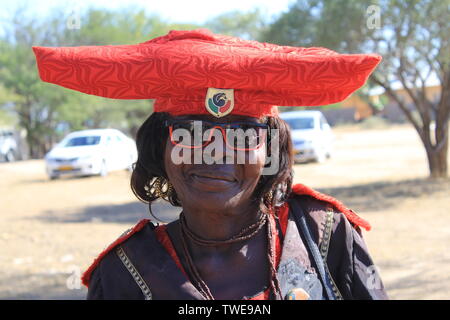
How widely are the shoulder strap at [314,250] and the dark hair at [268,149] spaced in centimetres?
9

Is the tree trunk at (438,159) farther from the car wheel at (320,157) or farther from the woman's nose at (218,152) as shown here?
the woman's nose at (218,152)

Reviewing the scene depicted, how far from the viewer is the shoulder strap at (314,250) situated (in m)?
1.71

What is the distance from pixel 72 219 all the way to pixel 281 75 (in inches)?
360

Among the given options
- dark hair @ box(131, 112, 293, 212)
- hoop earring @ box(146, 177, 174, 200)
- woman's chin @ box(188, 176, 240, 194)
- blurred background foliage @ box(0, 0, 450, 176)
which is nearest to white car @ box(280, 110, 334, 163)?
blurred background foliage @ box(0, 0, 450, 176)

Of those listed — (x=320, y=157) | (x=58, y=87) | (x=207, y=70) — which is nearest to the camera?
(x=207, y=70)

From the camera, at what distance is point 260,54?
5.44ft

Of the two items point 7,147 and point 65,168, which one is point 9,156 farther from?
point 65,168

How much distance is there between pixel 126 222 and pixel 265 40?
18.4 feet

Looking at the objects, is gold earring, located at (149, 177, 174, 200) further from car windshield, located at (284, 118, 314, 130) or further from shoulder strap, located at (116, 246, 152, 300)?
car windshield, located at (284, 118, 314, 130)

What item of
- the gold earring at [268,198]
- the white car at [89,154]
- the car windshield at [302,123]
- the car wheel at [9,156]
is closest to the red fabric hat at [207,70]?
the gold earring at [268,198]

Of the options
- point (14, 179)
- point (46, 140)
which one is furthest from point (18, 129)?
point (14, 179)

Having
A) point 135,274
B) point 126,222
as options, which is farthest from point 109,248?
point 126,222

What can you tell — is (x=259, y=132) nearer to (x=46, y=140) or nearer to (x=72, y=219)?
(x=72, y=219)

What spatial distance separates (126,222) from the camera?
31.1 ft
